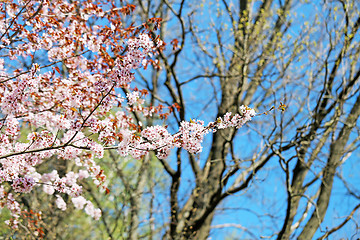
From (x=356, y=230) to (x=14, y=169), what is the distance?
4.53m

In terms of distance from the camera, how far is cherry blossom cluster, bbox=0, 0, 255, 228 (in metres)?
2.93

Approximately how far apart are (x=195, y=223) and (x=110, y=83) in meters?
4.29

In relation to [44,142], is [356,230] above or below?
above

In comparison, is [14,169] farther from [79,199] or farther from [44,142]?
[79,199]

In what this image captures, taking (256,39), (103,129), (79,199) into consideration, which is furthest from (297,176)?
(103,129)

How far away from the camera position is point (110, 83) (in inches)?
119

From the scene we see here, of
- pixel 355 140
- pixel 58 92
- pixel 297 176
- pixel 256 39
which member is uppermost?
pixel 256 39

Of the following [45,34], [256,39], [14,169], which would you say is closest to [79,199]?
[14,169]

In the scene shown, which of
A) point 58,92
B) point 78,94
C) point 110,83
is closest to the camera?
point 110,83

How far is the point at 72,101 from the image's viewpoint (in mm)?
3467

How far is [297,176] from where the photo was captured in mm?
6414

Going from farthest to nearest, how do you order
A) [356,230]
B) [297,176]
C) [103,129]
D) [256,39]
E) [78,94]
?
[256,39] < [297,176] < [356,230] < [78,94] < [103,129]

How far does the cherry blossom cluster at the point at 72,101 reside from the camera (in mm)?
2932

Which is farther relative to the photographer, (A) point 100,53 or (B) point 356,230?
(B) point 356,230
